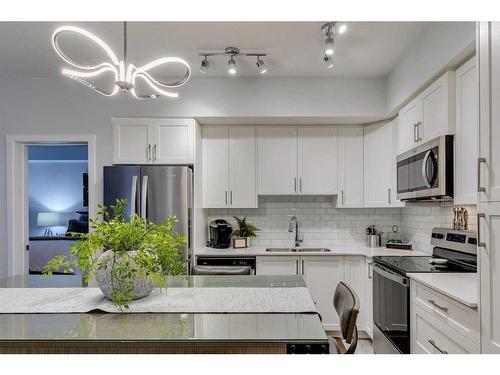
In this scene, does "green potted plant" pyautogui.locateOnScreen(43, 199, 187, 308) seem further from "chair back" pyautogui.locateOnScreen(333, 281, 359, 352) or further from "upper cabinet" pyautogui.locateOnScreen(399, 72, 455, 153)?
"upper cabinet" pyautogui.locateOnScreen(399, 72, 455, 153)

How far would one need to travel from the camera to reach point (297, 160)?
3812mm

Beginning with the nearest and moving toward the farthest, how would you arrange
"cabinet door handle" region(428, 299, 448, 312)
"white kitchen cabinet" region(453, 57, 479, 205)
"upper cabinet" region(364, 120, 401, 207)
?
"cabinet door handle" region(428, 299, 448, 312)
"white kitchen cabinet" region(453, 57, 479, 205)
"upper cabinet" region(364, 120, 401, 207)

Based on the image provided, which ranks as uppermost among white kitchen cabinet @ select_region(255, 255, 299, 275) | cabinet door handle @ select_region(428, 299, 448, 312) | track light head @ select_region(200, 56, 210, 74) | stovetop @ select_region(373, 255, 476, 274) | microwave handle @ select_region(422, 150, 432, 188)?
track light head @ select_region(200, 56, 210, 74)

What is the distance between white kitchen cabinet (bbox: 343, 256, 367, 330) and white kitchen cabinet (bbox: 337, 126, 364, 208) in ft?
2.04

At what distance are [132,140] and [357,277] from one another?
2.65m

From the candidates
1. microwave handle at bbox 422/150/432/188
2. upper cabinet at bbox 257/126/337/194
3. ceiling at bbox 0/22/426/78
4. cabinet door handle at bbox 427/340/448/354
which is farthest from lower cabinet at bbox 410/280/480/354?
ceiling at bbox 0/22/426/78

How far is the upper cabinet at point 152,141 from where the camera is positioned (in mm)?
3416

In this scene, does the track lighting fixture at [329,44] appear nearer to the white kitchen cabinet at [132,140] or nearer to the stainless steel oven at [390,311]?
the stainless steel oven at [390,311]

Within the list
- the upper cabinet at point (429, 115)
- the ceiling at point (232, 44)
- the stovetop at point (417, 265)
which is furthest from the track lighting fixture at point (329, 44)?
the stovetop at point (417, 265)

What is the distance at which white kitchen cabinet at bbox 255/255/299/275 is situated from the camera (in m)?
3.47

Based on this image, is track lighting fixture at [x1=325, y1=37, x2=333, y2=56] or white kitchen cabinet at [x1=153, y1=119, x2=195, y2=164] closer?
track lighting fixture at [x1=325, y1=37, x2=333, y2=56]

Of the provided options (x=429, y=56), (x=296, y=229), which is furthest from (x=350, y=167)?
(x=429, y=56)

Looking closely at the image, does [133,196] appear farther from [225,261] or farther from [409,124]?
[409,124]

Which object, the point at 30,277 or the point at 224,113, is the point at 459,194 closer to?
the point at 224,113
